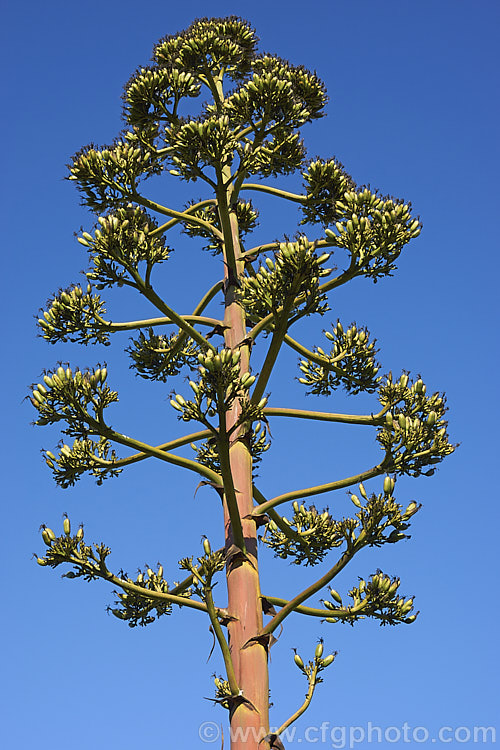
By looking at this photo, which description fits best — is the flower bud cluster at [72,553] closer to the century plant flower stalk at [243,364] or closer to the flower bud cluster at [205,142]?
the century plant flower stalk at [243,364]

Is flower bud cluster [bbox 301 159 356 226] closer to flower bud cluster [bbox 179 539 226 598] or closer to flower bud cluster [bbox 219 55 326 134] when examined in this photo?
flower bud cluster [bbox 219 55 326 134]

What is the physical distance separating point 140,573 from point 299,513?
6.56ft

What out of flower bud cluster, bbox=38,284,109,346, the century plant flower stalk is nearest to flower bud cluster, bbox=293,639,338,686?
the century plant flower stalk

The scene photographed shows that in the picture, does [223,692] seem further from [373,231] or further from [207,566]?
[373,231]

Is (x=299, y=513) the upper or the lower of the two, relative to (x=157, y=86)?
lower

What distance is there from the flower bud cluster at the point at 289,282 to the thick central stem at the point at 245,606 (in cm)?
125

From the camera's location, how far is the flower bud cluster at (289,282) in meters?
7.40

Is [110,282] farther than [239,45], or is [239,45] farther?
[239,45]

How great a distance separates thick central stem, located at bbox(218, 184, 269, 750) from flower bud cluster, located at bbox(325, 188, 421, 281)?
1.50m

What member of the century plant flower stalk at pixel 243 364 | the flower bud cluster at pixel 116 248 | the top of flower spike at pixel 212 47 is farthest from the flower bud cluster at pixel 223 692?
the top of flower spike at pixel 212 47

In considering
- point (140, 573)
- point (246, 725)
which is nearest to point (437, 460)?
point (246, 725)

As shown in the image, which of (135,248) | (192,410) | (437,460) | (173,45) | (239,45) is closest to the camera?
(192,410)

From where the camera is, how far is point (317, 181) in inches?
351

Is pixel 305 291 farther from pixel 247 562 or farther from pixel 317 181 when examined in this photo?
pixel 247 562
